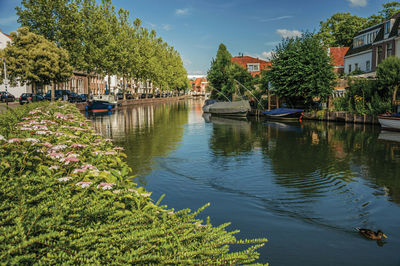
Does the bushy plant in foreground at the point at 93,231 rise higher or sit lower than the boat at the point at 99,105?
lower

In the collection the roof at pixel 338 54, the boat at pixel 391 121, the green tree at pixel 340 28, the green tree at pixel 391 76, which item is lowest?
the boat at pixel 391 121

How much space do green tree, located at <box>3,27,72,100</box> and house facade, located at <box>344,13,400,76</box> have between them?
34404 millimetres

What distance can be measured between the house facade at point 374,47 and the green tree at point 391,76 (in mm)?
7971

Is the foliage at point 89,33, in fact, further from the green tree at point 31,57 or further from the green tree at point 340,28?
the green tree at point 340,28

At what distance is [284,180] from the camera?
1022cm

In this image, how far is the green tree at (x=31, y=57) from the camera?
3684 centimetres

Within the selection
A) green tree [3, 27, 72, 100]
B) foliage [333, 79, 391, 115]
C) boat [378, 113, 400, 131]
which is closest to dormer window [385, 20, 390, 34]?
foliage [333, 79, 391, 115]

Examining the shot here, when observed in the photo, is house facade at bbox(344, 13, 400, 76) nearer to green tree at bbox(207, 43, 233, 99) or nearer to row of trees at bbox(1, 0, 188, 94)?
green tree at bbox(207, 43, 233, 99)

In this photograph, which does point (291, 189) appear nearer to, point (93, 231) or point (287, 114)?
point (93, 231)

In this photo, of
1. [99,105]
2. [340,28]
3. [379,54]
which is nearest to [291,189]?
[99,105]

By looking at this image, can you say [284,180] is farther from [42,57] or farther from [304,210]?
[42,57]

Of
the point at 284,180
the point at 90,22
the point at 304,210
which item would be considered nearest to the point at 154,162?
the point at 284,180

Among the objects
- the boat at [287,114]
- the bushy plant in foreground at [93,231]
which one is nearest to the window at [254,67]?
the boat at [287,114]

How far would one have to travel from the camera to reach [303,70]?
31.1m
